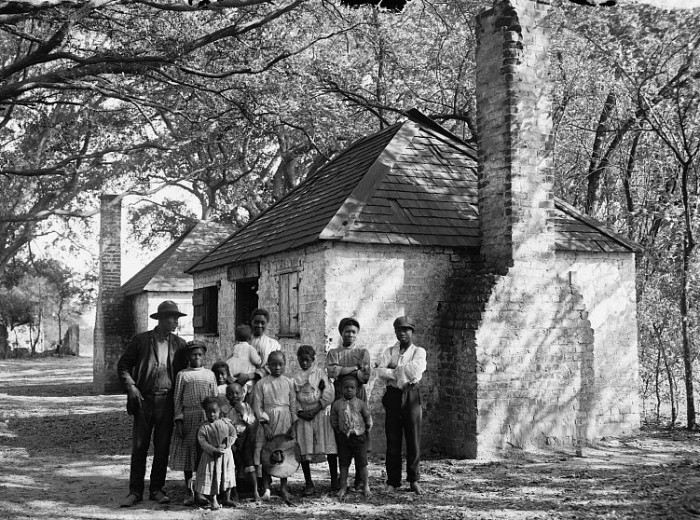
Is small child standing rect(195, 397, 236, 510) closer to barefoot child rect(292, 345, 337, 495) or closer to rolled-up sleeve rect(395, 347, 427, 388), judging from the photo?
barefoot child rect(292, 345, 337, 495)

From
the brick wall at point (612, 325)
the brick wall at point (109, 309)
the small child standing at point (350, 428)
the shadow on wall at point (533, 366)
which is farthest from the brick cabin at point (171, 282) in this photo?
the small child standing at point (350, 428)

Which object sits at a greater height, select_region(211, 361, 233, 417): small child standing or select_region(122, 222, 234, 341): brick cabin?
select_region(122, 222, 234, 341): brick cabin

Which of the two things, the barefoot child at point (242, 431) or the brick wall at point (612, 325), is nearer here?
the barefoot child at point (242, 431)

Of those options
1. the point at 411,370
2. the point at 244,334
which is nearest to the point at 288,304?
the point at 244,334

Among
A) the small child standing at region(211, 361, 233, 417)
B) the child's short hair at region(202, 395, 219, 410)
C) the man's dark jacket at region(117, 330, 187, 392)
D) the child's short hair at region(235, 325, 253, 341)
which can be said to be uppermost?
the child's short hair at region(235, 325, 253, 341)

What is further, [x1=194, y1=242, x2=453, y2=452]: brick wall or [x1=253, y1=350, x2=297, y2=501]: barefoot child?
[x1=194, y1=242, x2=453, y2=452]: brick wall

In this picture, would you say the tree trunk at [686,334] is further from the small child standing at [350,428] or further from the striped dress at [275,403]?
the striped dress at [275,403]

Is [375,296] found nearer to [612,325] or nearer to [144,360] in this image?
[144,360]

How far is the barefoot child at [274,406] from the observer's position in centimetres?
801

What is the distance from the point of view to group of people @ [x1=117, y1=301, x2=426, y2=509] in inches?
308

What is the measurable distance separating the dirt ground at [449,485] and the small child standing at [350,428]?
26 centimetres

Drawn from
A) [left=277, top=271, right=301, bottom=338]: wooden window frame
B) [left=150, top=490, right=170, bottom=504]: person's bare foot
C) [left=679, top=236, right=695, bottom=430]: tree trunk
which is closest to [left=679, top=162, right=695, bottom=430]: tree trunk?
[left=679, top=236, right=695, bottom=430]: tree trunk

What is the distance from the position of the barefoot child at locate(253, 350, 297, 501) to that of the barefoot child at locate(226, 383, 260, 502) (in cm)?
9

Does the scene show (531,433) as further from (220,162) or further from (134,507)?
(220,162)
